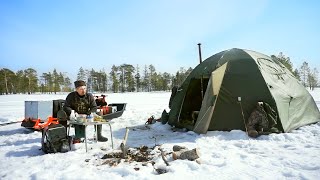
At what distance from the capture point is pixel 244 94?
25.8 ft

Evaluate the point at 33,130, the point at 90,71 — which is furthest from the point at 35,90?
the point at 33,130

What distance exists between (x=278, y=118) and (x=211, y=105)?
1.87 m

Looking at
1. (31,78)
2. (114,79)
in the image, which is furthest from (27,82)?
(114,79)

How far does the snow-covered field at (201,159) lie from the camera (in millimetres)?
4523

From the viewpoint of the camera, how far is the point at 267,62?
899 cm

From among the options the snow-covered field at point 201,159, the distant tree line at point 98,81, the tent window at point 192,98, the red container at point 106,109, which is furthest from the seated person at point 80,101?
the distant tree line at point 98,81

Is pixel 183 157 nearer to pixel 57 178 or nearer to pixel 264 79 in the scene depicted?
pixel 57 178

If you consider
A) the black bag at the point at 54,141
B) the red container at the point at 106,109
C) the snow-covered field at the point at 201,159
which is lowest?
the snow-covered field at the point at 201,159

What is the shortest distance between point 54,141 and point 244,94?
5.27 meters

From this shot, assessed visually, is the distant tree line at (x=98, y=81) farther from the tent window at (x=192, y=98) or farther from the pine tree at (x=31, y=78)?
the tent window at (x=192, y=98)

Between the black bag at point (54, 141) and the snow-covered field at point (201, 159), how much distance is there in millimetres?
195

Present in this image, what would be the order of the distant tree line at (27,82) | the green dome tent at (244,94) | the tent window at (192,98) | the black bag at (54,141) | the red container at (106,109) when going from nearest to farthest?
the black bag at (54,141)
the green dome tent at (244,94)
the tent window at (192,98)
the red container at (106,109)
the distant tree line at (27,82)

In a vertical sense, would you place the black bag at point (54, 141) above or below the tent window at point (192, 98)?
below

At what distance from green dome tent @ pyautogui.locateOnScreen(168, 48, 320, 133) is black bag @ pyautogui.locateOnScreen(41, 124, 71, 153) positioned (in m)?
3.58
